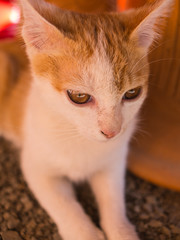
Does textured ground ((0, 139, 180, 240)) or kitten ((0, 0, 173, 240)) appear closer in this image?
kitten ((0, 0, 173, 240))

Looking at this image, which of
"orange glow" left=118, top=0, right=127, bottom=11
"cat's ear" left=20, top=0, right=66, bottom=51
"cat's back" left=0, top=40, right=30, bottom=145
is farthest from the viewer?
"cat's back" left=0, top=40, right=30, bottom=145

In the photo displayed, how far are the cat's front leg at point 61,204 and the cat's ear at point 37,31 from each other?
0.61 m

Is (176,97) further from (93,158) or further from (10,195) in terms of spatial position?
(10,195)

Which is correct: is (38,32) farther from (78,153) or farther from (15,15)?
(15,15)

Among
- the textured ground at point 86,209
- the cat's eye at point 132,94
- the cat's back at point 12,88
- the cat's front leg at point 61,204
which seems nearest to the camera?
the cat's eye at point 132,94

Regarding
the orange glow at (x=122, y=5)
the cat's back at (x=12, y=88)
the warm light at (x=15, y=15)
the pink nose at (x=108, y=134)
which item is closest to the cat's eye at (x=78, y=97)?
the pink nose at (x=108, y=134)

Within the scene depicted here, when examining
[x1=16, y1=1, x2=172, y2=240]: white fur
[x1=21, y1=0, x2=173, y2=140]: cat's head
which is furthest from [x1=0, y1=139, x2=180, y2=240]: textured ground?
[x1=21, y1=0, x2=173, y2=140]: cat's head

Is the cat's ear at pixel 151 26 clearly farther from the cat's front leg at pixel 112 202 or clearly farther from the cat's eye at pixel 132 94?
the cat's front leg at pixel 112 202

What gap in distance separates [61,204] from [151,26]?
0.84 meters

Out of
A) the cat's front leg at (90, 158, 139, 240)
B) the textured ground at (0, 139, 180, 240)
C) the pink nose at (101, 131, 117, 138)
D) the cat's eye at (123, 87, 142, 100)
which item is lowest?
the textured ground at (0, 139, 180, 240)

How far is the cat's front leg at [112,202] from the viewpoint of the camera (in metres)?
1.23

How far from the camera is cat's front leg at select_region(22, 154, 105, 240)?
120 centimetres

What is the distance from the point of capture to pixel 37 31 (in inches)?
40.5

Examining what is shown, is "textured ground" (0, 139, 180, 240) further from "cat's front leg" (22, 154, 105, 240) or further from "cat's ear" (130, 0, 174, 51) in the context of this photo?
"cat's ear" (130, 0, 174, 51)
